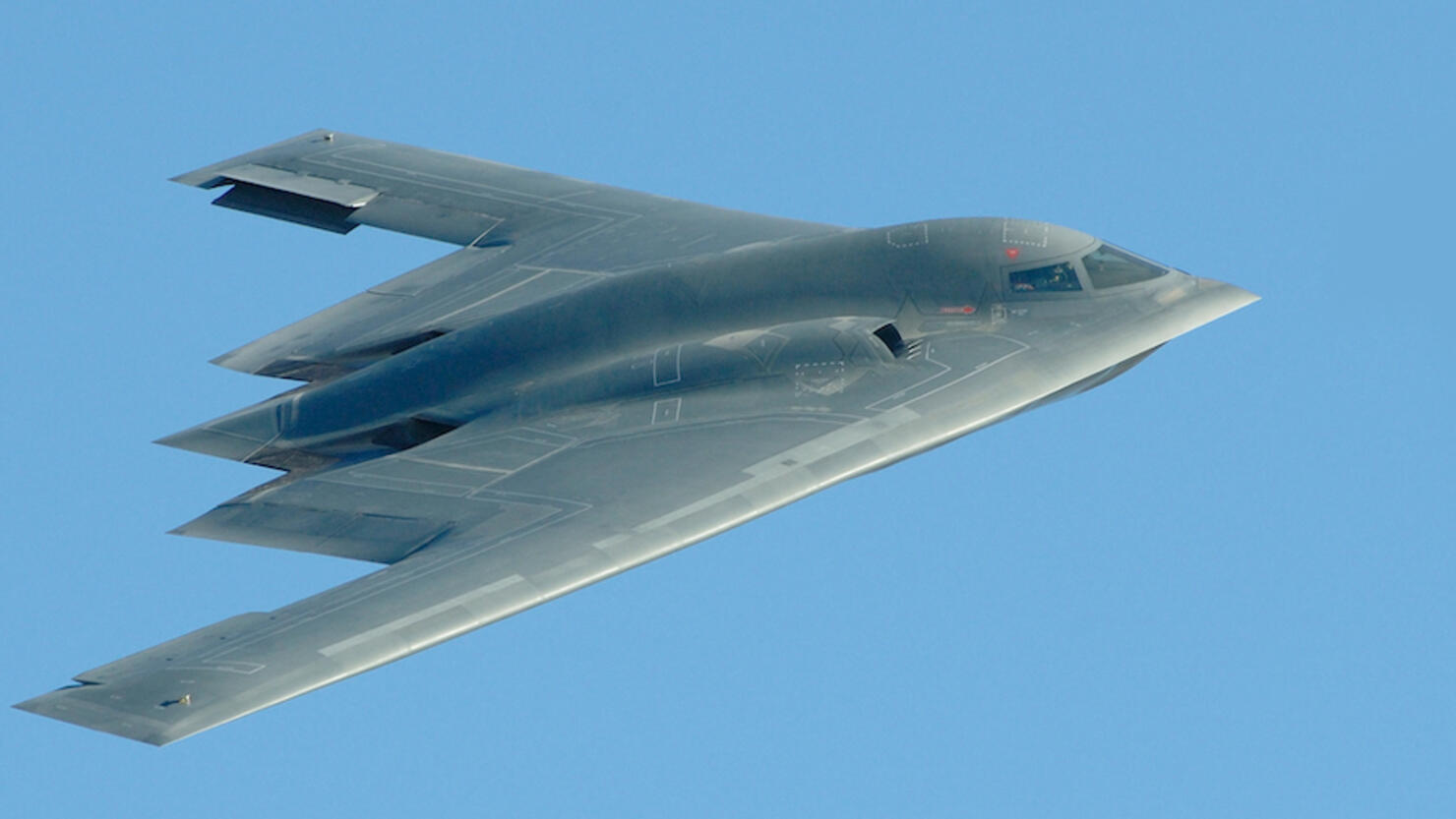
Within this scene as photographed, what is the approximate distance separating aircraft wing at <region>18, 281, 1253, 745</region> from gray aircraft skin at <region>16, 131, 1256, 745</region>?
1.1 inches

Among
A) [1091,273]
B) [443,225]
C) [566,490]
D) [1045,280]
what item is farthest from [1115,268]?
[443,225]

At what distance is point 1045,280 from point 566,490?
579 cm

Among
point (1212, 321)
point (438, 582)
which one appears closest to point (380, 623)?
point (438, 582)

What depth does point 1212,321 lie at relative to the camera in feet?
82.0

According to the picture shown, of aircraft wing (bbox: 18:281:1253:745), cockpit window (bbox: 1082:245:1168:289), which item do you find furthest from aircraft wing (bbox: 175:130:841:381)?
cockpit window (bbox: 1082:245:1168:289)

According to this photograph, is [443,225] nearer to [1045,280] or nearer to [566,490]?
[566,490]

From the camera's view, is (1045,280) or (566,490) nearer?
(566,490)

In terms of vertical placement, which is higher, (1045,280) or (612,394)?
(1045,280)

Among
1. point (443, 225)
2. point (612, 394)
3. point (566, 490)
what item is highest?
point (443, 225)

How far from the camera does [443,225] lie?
98.0ft

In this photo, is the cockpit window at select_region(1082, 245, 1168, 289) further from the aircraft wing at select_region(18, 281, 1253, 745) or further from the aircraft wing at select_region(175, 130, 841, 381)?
the aircraft wing at select_region(175, 130, 841, 381)

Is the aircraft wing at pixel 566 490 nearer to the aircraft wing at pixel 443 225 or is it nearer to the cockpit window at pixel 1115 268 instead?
the cockpit window at pixel 1115 268

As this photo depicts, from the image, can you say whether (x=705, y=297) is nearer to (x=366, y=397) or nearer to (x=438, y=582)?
(x=366, y=397)

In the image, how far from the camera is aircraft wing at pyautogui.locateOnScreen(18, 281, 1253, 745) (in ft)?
66.0
